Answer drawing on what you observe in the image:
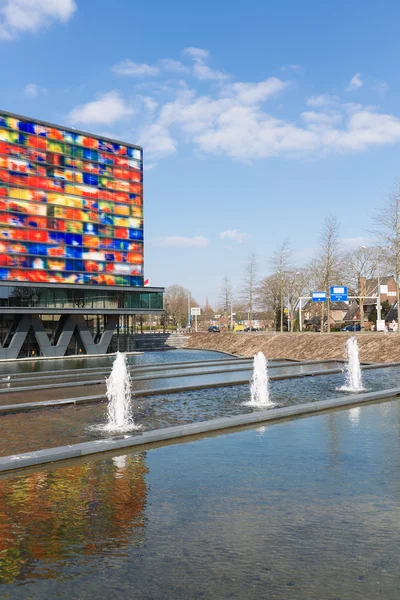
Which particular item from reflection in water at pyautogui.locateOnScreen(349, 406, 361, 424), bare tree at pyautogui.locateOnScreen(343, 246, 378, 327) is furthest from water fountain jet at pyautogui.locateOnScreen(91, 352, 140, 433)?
bare tree at pyautogui.locateOnScreen(343, 246, 378, 327)

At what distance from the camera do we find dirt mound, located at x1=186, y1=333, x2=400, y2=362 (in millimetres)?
44094

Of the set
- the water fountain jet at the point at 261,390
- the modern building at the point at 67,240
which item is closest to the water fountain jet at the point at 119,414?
the water fountain jet at the point at 261,390

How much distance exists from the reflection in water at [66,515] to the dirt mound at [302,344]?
35.8 metres

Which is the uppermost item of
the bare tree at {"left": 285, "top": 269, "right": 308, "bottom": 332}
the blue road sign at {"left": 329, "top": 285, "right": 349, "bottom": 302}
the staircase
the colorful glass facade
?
the colorful glass facade

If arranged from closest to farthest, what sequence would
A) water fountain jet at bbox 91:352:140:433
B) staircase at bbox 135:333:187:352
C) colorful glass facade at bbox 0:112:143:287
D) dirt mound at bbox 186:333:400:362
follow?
water fountain jet at bbox 91:352:140:433, dirt mound at bbox 186:333:400:362, colorful glass facade at bbox 0:112:143:287, staircase at bbox 135:333:187:352

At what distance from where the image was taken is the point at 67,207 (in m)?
57.4

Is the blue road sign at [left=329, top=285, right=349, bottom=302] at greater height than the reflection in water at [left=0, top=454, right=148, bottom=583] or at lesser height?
greater

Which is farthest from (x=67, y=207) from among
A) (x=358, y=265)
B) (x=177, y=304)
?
(x=177, y=304)

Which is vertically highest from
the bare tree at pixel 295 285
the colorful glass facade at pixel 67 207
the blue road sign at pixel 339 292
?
the colorful glass facade at pixel 67 207

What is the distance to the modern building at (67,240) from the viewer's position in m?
53.5

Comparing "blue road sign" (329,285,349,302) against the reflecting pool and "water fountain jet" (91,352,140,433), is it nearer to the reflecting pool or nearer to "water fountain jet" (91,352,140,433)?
"water fountain jet" (91,352,140,433)

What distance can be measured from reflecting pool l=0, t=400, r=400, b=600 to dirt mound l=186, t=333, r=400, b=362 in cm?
3417

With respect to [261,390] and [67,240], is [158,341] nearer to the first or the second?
[67,240]

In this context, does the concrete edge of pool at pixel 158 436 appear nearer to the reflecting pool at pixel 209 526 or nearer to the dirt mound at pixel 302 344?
the reflecting pool at pixel 209 526
